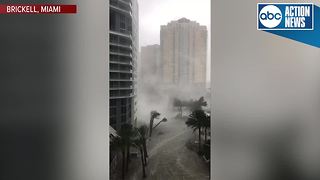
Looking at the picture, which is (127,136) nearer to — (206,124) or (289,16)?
(206,124)

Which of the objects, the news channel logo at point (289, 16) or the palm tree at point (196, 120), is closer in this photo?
the news channel logo at point (289, 16)

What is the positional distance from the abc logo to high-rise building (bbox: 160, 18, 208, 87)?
466mm

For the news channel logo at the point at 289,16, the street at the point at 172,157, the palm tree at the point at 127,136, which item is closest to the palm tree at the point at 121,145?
the palm tree at the point at 127,136

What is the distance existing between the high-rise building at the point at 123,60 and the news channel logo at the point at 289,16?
100 cm

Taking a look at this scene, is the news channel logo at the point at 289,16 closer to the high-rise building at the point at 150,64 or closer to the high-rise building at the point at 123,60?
the high-rise building at the point at 150,64

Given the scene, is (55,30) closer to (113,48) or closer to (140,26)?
(113,48)

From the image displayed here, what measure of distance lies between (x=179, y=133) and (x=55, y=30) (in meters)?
1.25

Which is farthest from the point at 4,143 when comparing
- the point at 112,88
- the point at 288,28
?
the point at 288,28

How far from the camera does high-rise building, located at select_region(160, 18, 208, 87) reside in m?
2.19

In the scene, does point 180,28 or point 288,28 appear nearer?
point 288,28

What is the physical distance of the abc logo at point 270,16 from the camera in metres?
2.09

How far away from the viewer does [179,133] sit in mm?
2238

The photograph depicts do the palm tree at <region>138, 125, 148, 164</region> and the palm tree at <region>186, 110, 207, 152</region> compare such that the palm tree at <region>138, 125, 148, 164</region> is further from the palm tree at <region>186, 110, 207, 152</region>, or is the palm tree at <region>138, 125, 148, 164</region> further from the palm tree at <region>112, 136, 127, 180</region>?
the palm tree at <region>186, 110, 207, 152</region>

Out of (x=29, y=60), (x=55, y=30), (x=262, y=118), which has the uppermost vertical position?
(x=55, y=30)
